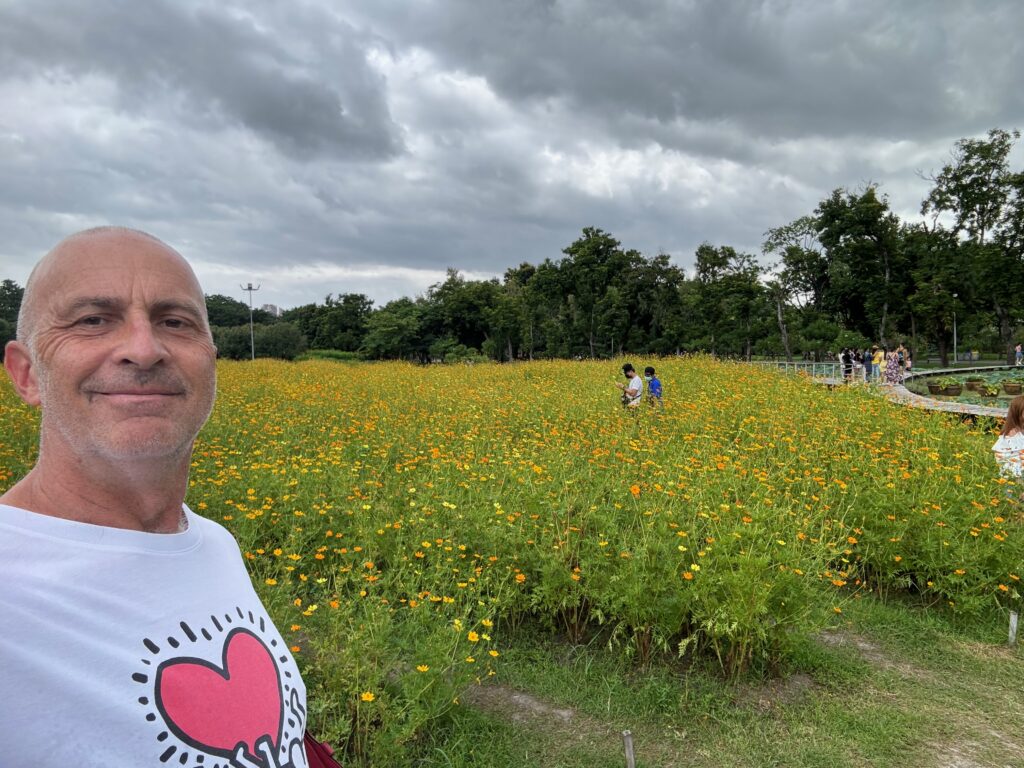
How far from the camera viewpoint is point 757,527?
341 centimetres

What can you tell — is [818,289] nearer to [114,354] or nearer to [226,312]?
[114,354]

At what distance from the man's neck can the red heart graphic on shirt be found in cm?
22

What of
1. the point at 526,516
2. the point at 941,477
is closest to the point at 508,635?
the point at 526,516

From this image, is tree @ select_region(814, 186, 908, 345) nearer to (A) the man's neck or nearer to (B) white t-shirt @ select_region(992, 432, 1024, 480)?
(B) white t-shirt @ select_region(992, 432, 1024, 480)

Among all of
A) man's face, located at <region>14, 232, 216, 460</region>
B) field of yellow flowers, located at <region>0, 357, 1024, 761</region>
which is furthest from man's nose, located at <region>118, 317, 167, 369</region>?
field of yellow flowers, located at <region>0, 357, 1024, 761</region>

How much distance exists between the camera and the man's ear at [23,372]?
34.0 inches

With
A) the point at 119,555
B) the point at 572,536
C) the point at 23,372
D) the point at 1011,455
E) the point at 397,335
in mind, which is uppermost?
the point at 397,335

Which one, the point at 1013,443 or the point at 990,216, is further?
the point at 990,216

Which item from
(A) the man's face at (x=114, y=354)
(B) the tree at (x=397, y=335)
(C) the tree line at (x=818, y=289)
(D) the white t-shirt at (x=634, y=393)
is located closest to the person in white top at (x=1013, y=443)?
(D) the white t-shirt at (x=634, y=393)

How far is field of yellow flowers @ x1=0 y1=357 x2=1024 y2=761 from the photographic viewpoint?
284 cm

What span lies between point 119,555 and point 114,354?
27cm

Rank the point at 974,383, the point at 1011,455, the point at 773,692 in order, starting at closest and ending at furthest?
the point at 773,692 → the point at 1011,455 → the point at 974,383

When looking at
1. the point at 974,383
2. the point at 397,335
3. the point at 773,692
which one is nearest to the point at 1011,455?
the point at 773,692

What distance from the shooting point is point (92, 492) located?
84cm
